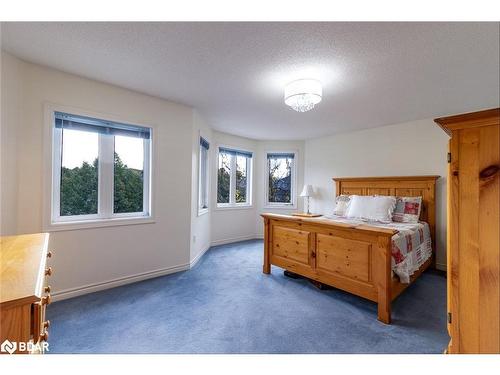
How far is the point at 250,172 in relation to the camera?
189 inches

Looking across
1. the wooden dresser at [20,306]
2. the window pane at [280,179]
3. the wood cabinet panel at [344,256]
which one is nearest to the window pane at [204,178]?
the window pane at [280,179]

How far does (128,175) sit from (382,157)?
3811 mm

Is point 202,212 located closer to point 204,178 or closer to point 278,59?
point 204,178

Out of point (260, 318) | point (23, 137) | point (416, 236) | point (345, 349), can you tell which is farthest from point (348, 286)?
point (23, 137)

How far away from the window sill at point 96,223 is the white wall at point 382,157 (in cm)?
328

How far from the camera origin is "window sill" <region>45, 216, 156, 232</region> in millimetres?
2057

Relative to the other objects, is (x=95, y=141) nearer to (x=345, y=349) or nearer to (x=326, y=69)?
(x=326, y=69)

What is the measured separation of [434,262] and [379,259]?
1981 millimetres

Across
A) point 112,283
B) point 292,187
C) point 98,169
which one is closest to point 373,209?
point 292,187

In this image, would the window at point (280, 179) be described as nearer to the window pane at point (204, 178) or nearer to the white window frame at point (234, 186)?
the white window frame at point (234, 186)

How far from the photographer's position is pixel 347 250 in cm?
212

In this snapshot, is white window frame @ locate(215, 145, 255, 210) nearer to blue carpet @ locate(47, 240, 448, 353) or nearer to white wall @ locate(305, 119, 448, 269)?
white wall @ locate(305, 119, 448, 269)

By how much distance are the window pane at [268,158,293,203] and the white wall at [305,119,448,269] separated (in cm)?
41

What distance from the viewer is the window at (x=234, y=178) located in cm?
436
